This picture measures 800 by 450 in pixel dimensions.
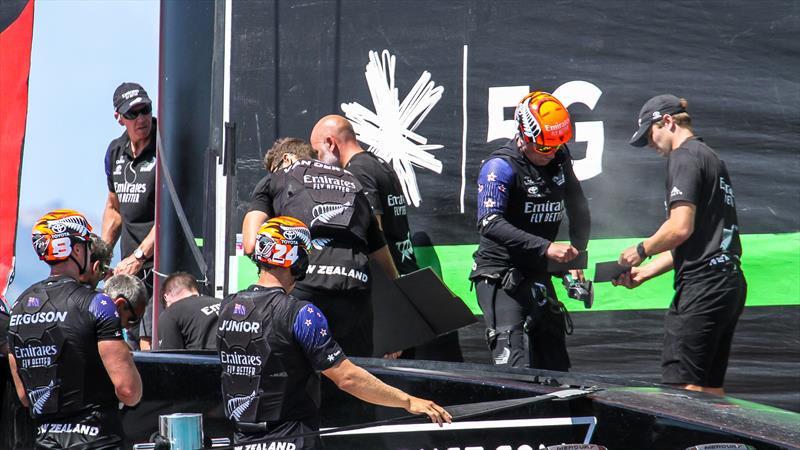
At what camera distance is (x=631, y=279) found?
18.7 feet

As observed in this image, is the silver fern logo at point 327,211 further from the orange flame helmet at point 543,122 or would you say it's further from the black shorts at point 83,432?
the black shorts at point 83,432

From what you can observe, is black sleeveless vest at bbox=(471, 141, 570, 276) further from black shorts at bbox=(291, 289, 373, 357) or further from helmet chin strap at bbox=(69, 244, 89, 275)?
helmet chin strap at bbox=(69, 244, 89, 275)

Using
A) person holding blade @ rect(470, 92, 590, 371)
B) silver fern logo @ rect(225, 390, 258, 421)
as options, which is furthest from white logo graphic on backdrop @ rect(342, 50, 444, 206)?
silver fern logo @ rect(225, 390, 258, 421)

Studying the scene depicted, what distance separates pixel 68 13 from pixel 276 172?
8.32ft

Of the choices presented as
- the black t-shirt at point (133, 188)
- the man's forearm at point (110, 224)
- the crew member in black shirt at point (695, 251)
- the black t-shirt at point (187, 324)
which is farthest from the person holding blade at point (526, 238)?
the man's forearm at point (110, 224)

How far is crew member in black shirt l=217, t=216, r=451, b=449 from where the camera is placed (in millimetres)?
3770

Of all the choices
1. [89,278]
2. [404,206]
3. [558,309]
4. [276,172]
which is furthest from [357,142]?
[89,278]

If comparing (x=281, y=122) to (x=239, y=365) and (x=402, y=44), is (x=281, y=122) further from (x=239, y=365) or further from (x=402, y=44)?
(x=239, y=365)

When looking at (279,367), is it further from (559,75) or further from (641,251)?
(559,75)

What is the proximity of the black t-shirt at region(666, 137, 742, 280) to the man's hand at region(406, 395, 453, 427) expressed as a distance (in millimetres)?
2099

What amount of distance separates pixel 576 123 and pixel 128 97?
102 inches

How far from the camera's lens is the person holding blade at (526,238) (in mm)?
5176

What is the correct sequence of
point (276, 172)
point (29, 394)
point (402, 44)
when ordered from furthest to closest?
point (402, 44), point (276, 172), point (29, 394)

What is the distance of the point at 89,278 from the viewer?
441 centimetres
